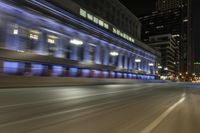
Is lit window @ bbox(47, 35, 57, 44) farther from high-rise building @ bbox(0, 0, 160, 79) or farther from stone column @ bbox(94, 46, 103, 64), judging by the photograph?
stone column @ bbox(94, 46, 103, 64)

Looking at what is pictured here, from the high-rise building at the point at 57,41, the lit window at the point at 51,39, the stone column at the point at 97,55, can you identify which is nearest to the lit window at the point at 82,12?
the high-rise building at the point at 57,41

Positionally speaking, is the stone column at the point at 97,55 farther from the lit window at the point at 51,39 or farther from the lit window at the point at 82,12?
the lit window at the point at 51,39

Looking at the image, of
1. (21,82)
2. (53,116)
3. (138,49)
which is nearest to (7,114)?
(53,116)

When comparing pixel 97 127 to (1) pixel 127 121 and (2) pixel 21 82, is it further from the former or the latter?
(2) pixel 21 82

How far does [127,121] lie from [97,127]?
1769mm

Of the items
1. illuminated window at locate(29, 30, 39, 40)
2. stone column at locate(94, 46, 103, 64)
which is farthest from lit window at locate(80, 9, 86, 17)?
illuminated window at locate(29, 30, 39, 40)

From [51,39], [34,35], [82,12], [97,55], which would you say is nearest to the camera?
[34,35]

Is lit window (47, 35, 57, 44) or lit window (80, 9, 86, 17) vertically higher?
lit window (80, 9, 86, 17)

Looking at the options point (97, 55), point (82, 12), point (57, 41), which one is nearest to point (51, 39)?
point (57, 41)

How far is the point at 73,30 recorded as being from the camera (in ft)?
163

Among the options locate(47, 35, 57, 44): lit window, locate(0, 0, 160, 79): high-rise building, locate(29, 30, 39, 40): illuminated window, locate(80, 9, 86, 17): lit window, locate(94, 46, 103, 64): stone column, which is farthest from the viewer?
locate(94, 46, 103, 64): stone column

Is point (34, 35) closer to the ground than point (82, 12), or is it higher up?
closer to the ground

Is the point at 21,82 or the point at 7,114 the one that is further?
the point at 21,82

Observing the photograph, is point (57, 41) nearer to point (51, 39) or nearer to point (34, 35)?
point (51, 39)
